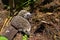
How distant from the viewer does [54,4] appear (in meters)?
6.51

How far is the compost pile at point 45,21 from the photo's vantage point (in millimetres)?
5332

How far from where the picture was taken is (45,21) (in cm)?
573

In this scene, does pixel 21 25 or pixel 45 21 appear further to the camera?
pixel 45 21

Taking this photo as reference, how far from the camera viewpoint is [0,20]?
21.7ft

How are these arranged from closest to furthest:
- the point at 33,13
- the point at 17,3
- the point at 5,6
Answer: the point at 33,13, the point at 17,3, the point at 5,6

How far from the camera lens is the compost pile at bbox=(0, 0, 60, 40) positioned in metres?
5.33

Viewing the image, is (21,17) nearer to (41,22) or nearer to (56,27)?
(41,22)

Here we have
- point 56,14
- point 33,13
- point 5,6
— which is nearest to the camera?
point 56,14

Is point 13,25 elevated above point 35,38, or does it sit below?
above

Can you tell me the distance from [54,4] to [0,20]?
89.6 inches

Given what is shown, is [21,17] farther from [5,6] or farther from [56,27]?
[5,6]

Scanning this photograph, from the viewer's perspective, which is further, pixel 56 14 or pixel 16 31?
pixel 56 14

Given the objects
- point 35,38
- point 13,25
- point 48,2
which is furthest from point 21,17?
point 48,2

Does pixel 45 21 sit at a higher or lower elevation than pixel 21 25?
lower
